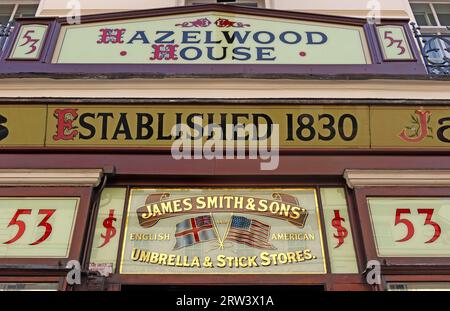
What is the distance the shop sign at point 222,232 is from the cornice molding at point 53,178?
0.43 meters

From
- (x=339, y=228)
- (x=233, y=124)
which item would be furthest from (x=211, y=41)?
(x=339, y=228)

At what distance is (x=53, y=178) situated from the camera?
5305mm

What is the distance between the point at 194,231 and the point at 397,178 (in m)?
1.98

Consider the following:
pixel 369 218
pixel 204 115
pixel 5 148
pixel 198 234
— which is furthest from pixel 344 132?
pixel 5 148

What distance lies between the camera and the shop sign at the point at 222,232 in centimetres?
497

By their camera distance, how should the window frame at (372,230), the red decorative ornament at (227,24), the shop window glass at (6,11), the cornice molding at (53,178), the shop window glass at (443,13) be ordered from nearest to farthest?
the window frame at (372,230) < the cornice molding at (53,178) < the red decorative ornament at (227,24) < the shop window glass at (6,11) < the shop window glass at (443,13)

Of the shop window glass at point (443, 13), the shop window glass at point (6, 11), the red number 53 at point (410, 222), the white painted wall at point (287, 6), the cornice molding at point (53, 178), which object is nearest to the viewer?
the red number 53 at point (410, 222)

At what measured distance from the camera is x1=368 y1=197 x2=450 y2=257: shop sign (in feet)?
16.3

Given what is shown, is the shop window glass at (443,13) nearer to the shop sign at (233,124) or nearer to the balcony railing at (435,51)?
the balcony railing at (435,51)

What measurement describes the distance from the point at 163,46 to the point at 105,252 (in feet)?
7.94

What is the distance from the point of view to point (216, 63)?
6.03 metres

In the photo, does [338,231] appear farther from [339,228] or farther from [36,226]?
[36,226]

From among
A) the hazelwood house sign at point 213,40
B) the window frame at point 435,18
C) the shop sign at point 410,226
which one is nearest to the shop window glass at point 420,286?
the shop sign at point 410,226
